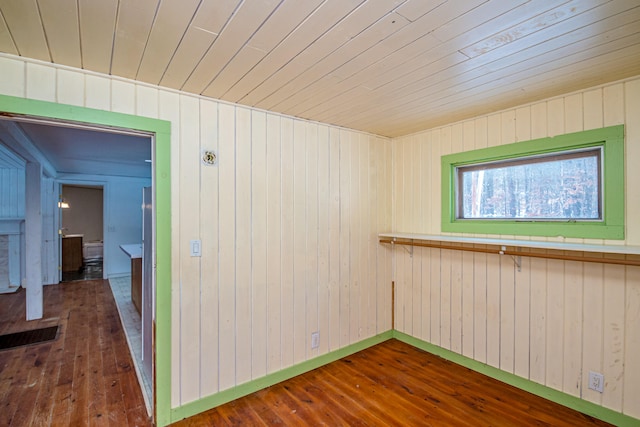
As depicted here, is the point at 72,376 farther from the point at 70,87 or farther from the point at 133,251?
the point at 70,87

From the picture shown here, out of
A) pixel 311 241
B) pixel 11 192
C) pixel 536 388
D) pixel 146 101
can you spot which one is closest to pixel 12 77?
pixel 146 101

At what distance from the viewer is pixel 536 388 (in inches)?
95.1

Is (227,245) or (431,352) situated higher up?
(227,245)

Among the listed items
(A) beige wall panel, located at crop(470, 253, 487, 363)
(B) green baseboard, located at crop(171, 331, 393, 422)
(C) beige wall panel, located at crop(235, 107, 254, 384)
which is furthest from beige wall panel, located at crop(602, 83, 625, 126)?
(B) green baseboard, located at crop(171, 331, 393, 422)

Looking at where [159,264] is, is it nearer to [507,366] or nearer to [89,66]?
[89,66]

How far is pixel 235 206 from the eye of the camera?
2.44m

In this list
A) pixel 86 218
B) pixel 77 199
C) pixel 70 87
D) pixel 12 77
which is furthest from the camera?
pixel 86 218

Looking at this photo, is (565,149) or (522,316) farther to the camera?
(522,316)

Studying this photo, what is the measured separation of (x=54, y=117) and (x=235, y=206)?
121cm

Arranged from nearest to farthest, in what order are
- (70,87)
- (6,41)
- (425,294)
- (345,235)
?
(6,41)
(70,87)
(345,235)
(425,294)

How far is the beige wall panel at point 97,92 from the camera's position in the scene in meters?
1.87

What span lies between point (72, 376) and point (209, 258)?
1839mm

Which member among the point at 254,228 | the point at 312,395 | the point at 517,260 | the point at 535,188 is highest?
the point at 535,188

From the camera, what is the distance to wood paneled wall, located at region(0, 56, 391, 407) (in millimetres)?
2160
